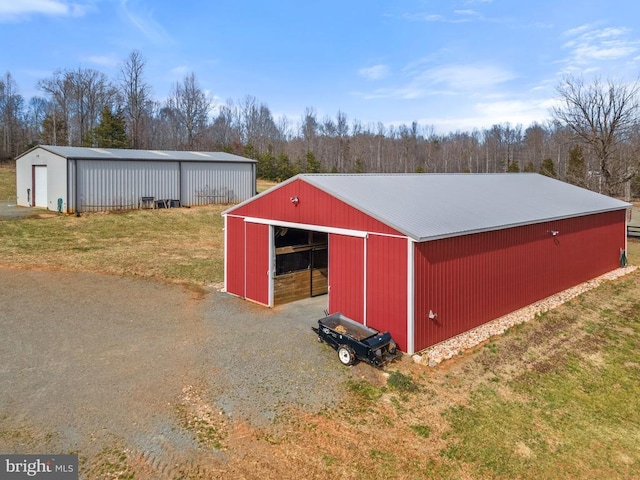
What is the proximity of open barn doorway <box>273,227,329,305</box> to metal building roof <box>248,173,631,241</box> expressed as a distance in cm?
181

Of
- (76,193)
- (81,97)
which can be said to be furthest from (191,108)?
(76,193)

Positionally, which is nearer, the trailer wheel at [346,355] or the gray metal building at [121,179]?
the trailer wheel at [346,355]

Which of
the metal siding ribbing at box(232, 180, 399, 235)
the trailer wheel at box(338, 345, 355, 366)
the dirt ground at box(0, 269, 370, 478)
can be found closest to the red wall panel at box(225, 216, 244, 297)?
the metal siding ribbing at box(232, 180, 399, 235)

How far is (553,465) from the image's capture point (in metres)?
6.66

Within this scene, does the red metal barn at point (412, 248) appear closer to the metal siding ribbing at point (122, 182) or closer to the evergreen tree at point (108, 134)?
the metal siding ribbing at point (122, 182)

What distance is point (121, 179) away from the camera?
28.9m

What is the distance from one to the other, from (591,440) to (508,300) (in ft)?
19.1

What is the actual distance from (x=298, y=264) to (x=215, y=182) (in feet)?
69.1

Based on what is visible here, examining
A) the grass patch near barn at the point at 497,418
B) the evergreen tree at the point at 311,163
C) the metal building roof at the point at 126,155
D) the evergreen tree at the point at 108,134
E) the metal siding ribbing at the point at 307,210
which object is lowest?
the grass patch near barn at the point at 497,418

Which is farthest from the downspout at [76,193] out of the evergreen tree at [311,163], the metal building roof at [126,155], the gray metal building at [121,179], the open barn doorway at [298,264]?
the evergreen tree at [311,163]

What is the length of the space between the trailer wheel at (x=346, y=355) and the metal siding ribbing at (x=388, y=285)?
1.37m

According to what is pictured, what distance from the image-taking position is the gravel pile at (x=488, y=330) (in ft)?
32.7

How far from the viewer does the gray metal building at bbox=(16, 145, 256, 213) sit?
27203 mm

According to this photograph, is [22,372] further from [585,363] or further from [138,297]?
[585,363]
